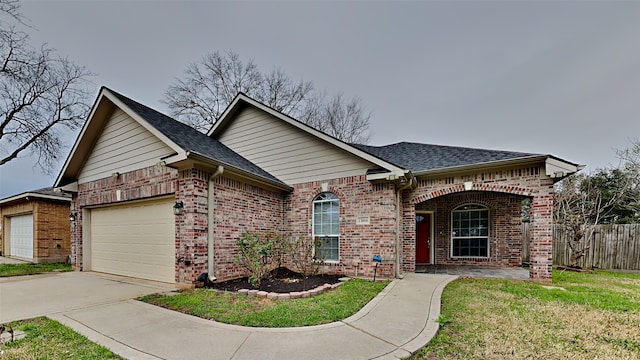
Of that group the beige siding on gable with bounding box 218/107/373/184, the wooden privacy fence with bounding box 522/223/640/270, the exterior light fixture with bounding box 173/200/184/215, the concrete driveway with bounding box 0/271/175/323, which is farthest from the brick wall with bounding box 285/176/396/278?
the wooden privacy fence with bounding box 522/223/640/270

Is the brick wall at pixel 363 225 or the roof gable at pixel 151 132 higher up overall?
the roof gable at pixel 151 132

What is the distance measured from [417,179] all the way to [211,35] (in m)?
12.7

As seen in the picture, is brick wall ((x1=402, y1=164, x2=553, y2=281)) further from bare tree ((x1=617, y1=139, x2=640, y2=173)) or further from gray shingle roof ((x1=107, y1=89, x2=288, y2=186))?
bare tree ((x1=617, y1=139, x2=640, y2=173))

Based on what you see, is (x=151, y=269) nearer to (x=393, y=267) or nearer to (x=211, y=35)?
(x=393, y=267)

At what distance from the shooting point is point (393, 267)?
24.7ft

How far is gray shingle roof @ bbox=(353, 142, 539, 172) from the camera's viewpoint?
323 inches

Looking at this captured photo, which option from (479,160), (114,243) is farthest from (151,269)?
(479,160)

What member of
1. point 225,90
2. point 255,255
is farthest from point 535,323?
point 225,90

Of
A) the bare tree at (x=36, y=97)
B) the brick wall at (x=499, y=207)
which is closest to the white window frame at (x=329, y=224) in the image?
the brick wall at (x=499, y=207)

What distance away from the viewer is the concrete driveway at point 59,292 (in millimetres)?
4797

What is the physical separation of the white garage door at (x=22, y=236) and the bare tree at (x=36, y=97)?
10.8 ft

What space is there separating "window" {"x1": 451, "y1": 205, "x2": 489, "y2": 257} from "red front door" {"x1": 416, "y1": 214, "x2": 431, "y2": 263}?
87 centimetres

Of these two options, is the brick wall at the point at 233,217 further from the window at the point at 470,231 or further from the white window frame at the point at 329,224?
the window at the point at 470,231

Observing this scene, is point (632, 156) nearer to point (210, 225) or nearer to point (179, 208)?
point (210, 225)
